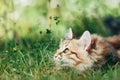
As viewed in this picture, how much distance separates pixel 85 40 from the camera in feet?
34.4

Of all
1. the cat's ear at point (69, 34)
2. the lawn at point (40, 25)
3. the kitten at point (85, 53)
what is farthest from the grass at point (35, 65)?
the cat's ear at point (69, 34)

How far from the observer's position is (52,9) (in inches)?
447

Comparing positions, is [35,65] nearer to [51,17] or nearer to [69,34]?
[69,34]

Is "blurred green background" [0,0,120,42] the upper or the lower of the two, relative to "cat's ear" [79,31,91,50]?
upper

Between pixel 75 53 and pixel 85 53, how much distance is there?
0.15m

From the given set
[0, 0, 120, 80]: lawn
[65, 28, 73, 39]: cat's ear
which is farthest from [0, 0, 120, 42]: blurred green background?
[65, 28, 73, 39]: cat's ear

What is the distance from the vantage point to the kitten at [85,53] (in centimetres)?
1045

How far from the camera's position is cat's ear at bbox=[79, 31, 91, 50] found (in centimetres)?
1046

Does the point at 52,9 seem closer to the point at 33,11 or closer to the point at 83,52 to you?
the point at 33,11

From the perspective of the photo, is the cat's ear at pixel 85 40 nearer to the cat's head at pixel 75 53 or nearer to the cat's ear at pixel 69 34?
the cat's head at pixel 75 53

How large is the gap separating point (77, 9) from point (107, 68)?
4.01ft

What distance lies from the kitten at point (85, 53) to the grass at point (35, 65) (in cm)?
12

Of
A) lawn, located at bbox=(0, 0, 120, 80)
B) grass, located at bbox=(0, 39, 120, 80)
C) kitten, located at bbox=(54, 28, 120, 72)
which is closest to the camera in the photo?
grass, located at bbox=(0, 39, 120, 80)

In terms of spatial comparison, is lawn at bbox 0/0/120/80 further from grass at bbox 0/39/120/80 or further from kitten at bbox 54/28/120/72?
kitten at bbox 54/28/120/72
